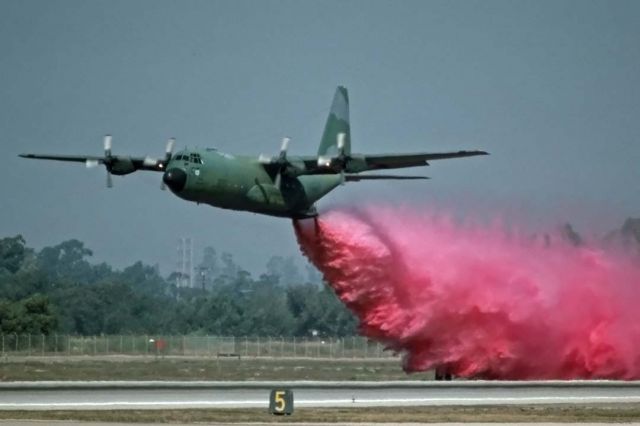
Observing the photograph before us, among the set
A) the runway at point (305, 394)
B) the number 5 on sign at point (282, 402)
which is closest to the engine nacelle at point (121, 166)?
the runway at point (305, 394)

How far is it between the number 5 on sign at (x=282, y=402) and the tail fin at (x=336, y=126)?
28965 millimetres

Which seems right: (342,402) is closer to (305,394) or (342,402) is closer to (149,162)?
(305,394)

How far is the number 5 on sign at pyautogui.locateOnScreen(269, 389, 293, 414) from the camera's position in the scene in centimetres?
5116

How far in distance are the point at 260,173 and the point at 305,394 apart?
18620 millimetres

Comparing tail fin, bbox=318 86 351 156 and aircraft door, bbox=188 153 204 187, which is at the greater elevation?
tail fin, bbox=318 86 351 156

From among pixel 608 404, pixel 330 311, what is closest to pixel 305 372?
pixel 608 404

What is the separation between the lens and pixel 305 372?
86.6 meters

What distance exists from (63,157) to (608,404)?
31240 millimetres

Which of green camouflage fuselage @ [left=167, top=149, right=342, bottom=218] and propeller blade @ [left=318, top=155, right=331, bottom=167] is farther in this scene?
propeller blade @ [left=318, top=155, right=331, bottom=167]

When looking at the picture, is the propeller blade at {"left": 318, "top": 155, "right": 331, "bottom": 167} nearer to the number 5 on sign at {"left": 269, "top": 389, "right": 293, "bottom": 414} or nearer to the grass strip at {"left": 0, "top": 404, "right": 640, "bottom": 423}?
the grass strip at {"left": 0, "top": 404, "right": 640, "bottom": 423}

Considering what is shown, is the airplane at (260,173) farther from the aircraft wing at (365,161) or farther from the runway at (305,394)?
the runway at (305,394)

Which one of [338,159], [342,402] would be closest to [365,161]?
[338,159]

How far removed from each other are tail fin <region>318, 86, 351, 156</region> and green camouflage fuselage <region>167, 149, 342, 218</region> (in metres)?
4.00

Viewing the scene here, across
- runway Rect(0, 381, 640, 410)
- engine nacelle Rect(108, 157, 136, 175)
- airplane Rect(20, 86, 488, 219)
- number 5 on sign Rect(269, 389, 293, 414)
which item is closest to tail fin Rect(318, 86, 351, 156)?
airplane Rect(20, 86, 488, 219)
